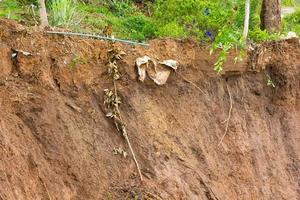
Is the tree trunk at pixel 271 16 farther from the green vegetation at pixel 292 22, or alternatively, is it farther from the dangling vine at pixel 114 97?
the dangling vine at pixel 114 97

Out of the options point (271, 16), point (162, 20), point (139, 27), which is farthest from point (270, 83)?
point (139, 27)

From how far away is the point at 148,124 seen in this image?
5516mm

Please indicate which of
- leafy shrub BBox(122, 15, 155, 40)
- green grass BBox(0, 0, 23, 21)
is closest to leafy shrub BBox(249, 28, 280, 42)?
leafy shrub BBox(122, 15, 155, 40)

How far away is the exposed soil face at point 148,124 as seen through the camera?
4.74 meters

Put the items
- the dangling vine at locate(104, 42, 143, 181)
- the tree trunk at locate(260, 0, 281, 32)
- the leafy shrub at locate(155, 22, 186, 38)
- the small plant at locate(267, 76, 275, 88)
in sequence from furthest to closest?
1. the tree trunk at locate(260, 0, 281, 32)
2. the small plant at locate(267, 76, 275, 88)
3. the leafy shrub at locate(155, 22, 186, 38)
4. the dangling vine at locate(104, 42, 143, 181)

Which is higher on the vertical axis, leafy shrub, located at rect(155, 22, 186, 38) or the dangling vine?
leafy shrub, located at rect(155, 22, 186, 38)

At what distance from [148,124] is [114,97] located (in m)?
0.47

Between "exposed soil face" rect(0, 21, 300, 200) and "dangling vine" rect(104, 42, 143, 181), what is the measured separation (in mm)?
52

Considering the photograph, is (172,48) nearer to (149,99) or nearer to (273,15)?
(149,99)

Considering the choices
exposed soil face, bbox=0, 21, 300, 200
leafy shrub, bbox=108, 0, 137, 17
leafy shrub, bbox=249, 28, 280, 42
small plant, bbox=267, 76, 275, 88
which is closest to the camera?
exposed soil face, bbox=0, 21, 300, 200

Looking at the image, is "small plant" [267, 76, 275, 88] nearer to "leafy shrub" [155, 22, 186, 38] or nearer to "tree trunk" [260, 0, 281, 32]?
"leafy shrub" [155, 22, 186, 38]

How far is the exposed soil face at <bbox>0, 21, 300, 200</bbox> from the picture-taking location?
474 centimetres

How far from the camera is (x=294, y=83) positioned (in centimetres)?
681

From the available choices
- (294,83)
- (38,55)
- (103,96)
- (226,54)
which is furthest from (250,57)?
(38,55)
